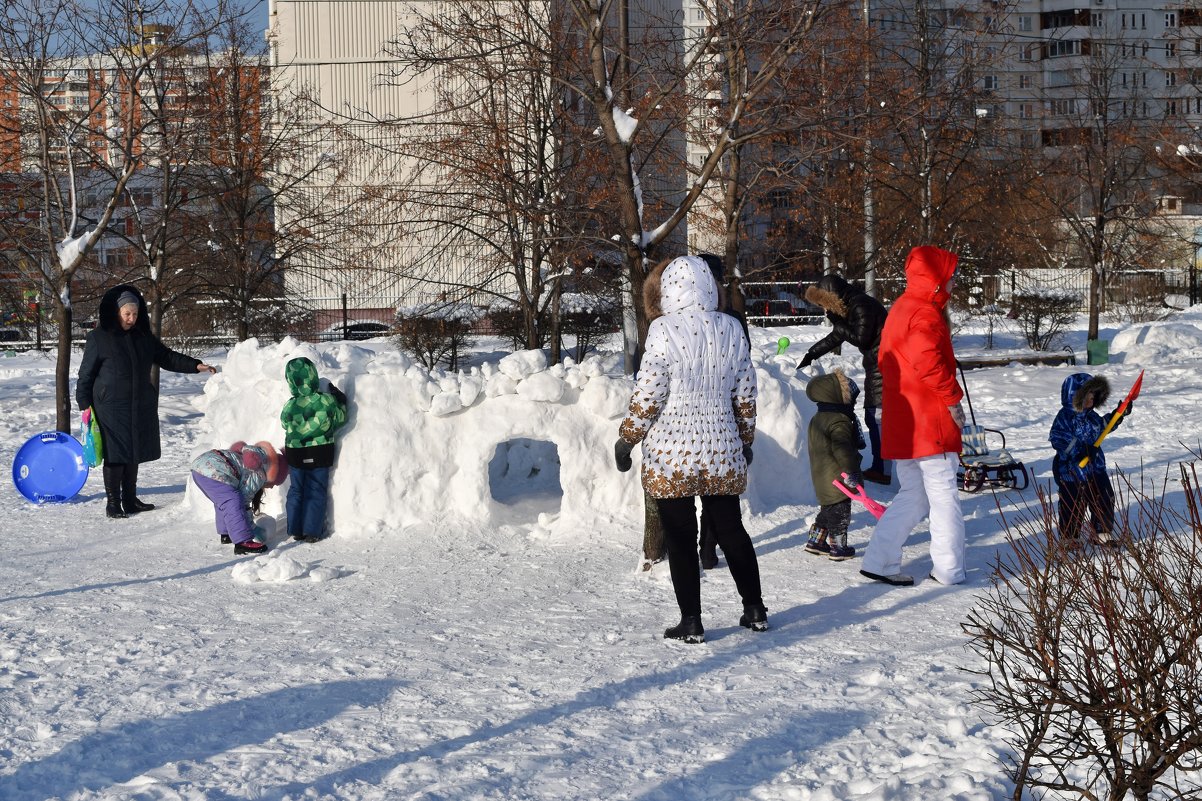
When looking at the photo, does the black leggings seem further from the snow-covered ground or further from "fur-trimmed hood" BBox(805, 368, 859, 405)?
"fur-trimmed hood" BBox(805, 368, 859, 405)

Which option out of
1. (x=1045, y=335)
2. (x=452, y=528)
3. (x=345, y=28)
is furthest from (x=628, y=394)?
(x=345, y=28)

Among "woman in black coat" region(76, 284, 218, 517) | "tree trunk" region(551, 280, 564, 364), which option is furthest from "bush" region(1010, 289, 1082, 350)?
"woman in black coat" region(76, 284, 218, 517)

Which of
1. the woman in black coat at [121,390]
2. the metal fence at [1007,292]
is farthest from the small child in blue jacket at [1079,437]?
the metal fence at [1007,292]

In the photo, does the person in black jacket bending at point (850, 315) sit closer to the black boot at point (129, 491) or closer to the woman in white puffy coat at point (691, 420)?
the woman in white puffy coat at point (691, 420)

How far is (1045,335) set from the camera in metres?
20.7

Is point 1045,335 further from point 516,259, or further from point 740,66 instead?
point 740,66

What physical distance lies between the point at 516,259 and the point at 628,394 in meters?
4.98

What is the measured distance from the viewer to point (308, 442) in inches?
294

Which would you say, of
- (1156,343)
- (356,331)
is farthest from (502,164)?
(356,331)

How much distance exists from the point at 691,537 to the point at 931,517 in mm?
1477

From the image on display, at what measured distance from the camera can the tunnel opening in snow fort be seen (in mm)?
8930

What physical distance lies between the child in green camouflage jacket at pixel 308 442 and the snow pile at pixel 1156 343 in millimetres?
14411

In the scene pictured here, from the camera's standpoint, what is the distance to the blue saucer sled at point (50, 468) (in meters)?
9.28

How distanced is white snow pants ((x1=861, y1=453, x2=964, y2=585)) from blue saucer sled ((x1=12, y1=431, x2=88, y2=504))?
6114mm
